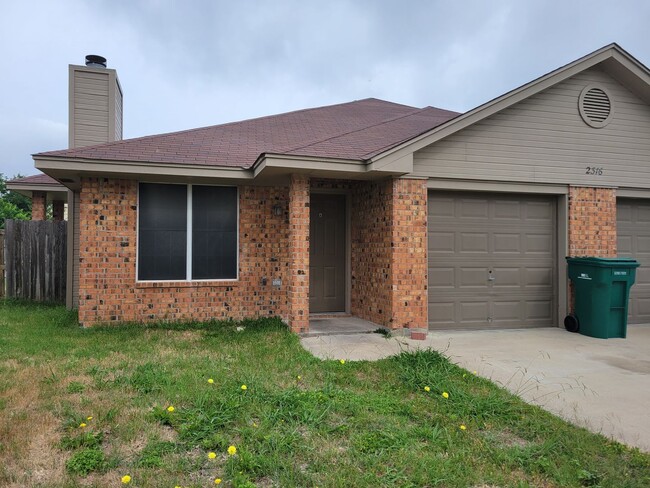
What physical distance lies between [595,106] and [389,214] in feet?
14.4

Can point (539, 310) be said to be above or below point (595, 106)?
below

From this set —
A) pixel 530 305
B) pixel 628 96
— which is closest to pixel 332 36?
pixel 628 96

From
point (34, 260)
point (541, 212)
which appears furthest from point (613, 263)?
point (34, 260)

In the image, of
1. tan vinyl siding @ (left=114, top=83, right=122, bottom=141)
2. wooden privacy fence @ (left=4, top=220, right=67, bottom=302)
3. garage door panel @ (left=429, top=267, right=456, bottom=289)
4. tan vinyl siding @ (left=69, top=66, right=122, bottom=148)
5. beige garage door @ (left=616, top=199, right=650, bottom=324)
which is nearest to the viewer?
garage door panel @ (left=429, top=267, right=456, bottom=289)

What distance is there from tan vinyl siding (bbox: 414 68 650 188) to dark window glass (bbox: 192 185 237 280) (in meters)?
3.28

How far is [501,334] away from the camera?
777 cm

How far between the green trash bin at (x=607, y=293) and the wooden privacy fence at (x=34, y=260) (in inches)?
441

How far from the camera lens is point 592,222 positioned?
8.48 meters

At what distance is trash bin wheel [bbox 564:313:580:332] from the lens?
314 inches

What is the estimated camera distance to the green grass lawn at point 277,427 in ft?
10.2

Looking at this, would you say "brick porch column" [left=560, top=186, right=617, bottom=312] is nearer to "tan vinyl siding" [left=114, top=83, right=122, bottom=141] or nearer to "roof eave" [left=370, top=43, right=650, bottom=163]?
"roof eave" [left=370, top=43, right=650, bottom=163]

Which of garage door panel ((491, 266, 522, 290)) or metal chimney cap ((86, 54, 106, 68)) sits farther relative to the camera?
metal chimney cap ((86, 54, 106, 68))

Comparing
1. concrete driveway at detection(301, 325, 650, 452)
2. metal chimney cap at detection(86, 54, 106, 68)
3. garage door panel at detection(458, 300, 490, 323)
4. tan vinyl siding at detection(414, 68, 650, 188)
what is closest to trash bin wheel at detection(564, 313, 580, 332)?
concrete driveway at detection(301, 325, 650, 452)

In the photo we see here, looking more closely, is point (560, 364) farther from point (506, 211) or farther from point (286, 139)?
point (286, 139)
